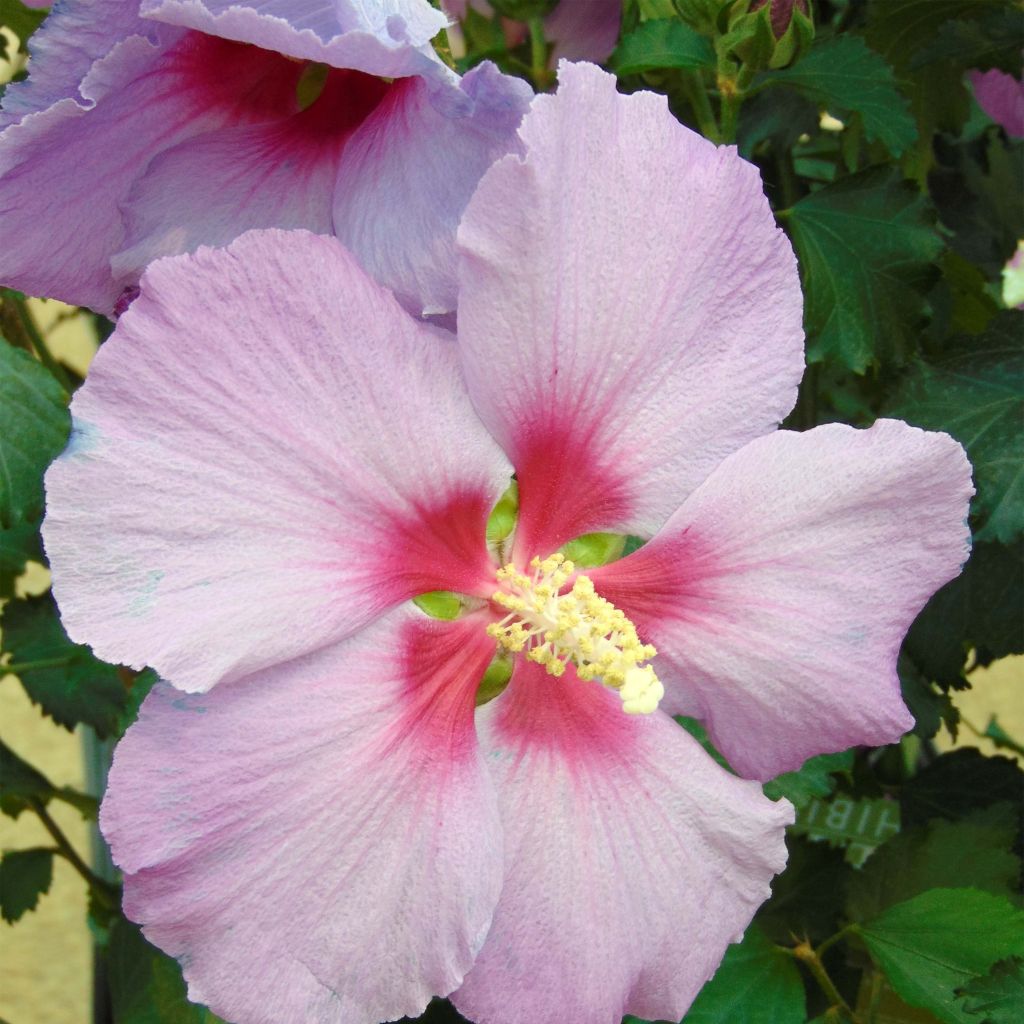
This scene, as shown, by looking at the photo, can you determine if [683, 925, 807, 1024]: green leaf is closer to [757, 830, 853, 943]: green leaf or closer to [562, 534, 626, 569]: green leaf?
[757, 830, 853, 943]: green leaf

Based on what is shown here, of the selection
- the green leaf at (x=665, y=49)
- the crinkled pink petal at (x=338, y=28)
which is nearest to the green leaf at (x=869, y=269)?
the green leaf at (x=665, y=49)

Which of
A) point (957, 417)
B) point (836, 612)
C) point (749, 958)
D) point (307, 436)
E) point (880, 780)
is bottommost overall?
point (880, 780)

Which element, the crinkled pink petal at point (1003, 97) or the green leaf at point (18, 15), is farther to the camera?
the crinkled pink petal at point (1003, 97)

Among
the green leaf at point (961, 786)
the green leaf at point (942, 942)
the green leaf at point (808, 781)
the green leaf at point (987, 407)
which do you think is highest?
the green leaf at point (987, 407)

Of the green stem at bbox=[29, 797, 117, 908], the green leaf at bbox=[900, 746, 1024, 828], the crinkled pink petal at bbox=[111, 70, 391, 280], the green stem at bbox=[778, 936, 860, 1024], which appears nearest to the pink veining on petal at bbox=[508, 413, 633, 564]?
the crinkled pink petal at bbox=[111, 70, 391, 280]

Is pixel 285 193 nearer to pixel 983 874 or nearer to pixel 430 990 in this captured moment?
pixel 430 990

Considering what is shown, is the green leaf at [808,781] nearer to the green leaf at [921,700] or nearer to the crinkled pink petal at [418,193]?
the green leaf at [921,700]

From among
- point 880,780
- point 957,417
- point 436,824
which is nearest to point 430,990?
point 436,824
